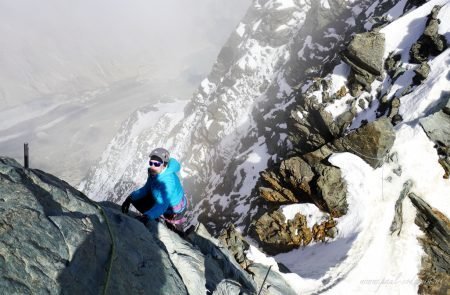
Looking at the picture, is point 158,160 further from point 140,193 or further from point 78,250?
point 78,250

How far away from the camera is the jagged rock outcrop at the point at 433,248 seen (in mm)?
12664

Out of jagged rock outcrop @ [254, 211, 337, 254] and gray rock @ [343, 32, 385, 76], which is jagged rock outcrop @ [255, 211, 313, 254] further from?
gray rock @ [343, 32, 385, 76]

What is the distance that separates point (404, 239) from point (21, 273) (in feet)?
43.5

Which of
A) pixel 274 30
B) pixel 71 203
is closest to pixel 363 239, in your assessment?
pixel 71 203

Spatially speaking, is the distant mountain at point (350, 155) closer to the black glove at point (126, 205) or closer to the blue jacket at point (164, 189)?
the blue jacket at point (164, 189)

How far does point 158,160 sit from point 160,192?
2.35 ft

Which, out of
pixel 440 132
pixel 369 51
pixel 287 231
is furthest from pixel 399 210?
pixel 369 51

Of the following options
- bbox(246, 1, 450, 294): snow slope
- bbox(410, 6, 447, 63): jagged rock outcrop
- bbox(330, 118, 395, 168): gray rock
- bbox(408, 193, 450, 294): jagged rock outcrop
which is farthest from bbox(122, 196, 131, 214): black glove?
bbox(410, 6, 447, 63): jagged rock outcrop

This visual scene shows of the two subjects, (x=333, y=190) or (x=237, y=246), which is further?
(x=333, y=190)

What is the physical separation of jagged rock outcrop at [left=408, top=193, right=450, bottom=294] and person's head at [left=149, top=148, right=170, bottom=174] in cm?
1048

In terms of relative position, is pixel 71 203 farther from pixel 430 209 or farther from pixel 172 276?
pixel 430 209

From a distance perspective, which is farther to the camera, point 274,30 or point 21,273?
point 274,30

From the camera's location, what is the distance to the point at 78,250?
5340 millimetres

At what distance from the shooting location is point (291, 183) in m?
20.0
